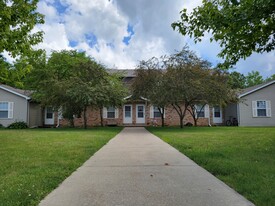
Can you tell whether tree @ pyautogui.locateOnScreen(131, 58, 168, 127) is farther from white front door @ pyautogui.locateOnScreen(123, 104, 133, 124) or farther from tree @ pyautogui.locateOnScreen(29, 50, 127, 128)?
A: white front door @ pyautogui.locateOnScreen(123, 104, 133, 124)

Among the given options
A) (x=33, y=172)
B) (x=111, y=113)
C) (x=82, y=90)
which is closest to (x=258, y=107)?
(x=111, y=113)

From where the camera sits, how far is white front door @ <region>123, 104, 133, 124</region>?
27344mm

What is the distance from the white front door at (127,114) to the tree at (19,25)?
17.3 m

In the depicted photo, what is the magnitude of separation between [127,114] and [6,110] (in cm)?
1204

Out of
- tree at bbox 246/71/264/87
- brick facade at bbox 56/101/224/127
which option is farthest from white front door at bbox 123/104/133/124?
tree at bbox 246/71/264/87

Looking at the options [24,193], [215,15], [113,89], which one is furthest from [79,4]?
[24,193]

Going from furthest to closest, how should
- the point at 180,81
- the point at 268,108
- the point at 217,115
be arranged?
the point at 217,115 < the point at 268,108 < the point at 180,81

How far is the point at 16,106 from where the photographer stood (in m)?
24.9

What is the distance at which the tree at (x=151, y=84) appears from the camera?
723 inches

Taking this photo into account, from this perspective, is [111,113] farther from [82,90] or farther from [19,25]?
[19,25]

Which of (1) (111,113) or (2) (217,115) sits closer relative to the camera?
(1) (111,113)

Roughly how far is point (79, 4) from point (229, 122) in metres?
19.7

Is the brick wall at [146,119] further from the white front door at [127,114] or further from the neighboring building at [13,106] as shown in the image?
the neighboring building at [13,106]

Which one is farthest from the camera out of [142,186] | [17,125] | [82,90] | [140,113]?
[140,113]
